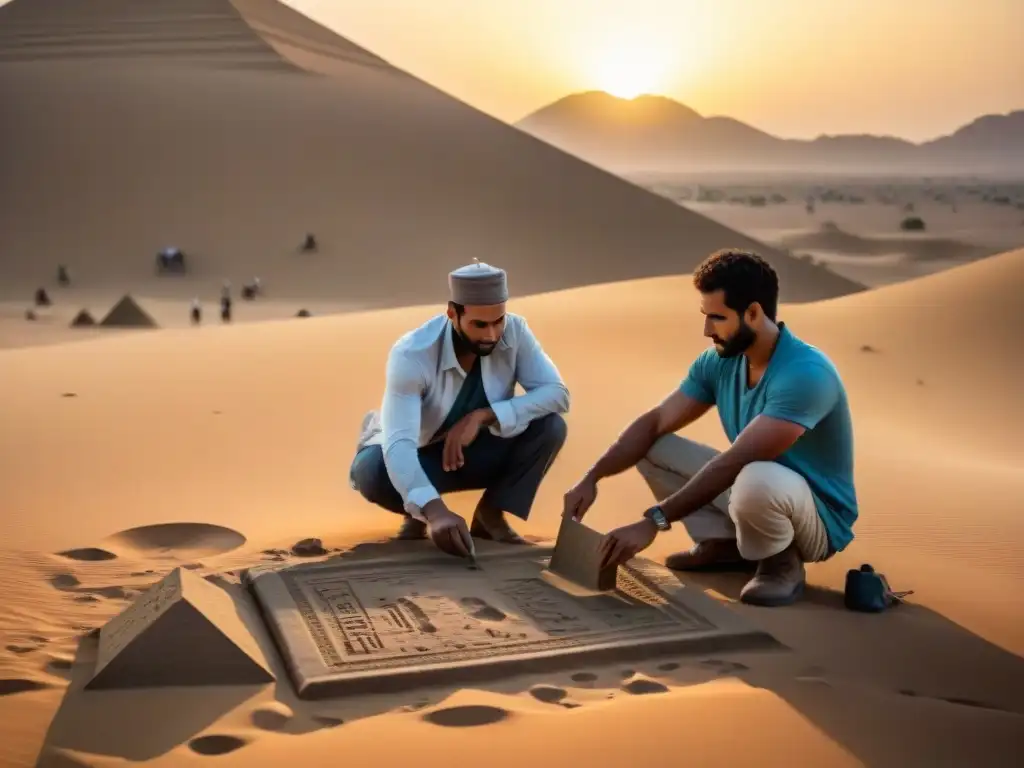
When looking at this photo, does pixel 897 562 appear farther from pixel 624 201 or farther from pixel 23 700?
pixel 624 201

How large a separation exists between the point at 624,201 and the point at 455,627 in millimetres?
42678

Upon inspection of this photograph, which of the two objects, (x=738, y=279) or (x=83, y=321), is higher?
(x=83, y=321)

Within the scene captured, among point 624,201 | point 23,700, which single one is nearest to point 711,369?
point 23,700

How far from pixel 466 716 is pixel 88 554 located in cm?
267

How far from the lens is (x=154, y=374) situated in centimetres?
973

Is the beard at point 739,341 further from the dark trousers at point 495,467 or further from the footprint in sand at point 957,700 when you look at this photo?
the footprint in sand at point 957,700

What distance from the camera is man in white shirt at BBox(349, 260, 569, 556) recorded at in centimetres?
479

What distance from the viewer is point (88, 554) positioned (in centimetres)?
524

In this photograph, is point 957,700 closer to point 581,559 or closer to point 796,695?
point 796,695

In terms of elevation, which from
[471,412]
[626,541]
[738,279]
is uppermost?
[738,279]

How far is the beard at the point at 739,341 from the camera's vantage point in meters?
4.35

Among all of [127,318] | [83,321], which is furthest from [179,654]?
[83,321]

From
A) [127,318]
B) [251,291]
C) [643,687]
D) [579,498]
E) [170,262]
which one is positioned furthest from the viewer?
[170,262]

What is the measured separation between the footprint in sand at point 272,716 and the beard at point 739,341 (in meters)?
2.12
